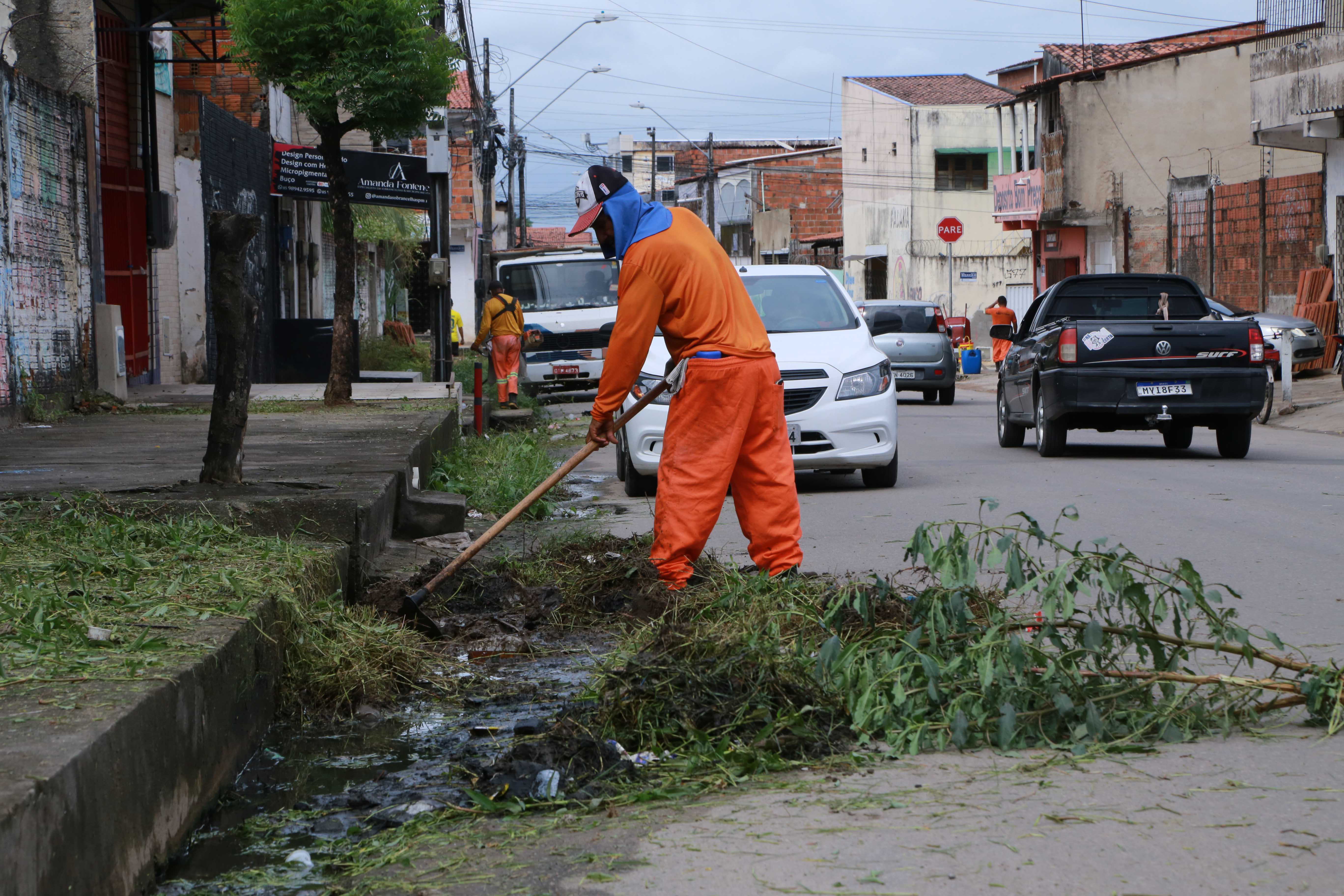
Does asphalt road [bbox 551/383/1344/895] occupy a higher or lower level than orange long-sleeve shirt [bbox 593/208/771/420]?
lower

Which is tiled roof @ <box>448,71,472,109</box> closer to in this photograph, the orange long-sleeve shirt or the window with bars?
the window with bars

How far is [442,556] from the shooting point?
23.6 ft

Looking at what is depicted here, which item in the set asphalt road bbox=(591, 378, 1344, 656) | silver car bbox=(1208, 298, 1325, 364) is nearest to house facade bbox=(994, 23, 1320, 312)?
silver car bbox=(1208, 298, 1325, 364)

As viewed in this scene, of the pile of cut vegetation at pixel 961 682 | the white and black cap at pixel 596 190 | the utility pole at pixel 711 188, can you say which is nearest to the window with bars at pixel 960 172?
the utility pole at pixel 711 188

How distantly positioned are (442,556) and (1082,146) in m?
31.4

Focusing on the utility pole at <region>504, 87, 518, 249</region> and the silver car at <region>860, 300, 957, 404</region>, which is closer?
the silver car at <region>860, 300, 957, 404</region>

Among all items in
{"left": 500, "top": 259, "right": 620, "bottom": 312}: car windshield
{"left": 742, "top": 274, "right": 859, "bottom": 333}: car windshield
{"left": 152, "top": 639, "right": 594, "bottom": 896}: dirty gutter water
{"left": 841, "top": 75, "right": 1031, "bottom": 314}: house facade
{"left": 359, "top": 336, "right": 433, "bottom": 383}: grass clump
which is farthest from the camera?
{"left": 841, "top": 75, "right": 1031, "bottom": 314}: house facade

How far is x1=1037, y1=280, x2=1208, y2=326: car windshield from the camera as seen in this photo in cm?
1352

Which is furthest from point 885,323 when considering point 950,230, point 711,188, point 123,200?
point 711,188

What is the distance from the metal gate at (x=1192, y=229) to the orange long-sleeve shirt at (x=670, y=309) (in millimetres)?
24249

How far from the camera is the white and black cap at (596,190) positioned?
6188 mm

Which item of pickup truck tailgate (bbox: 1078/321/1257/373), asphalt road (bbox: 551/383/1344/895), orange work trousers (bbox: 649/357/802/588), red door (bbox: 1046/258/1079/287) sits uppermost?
red door (bbox: 1046/258/1079/287)

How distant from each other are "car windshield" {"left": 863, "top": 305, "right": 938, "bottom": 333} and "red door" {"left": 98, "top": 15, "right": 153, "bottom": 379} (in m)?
10.2

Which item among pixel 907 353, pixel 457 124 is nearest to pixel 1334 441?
pixel 907 353
